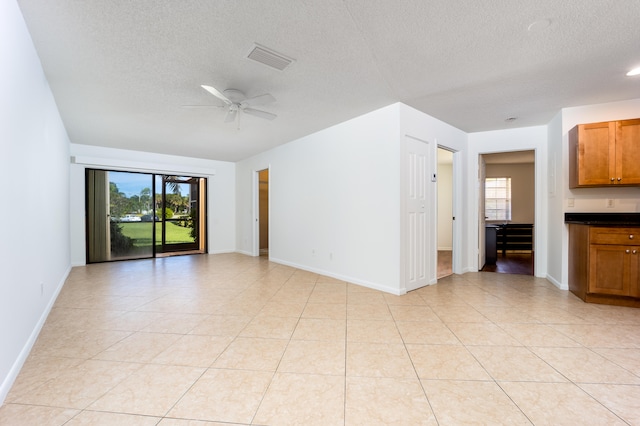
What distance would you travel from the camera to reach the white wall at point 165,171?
5.64 m

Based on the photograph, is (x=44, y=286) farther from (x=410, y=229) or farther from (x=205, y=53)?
(x=410, y=229)

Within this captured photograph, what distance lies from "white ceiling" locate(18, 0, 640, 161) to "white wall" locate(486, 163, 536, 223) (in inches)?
177

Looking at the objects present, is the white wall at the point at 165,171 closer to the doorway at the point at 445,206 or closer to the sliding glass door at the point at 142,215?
the sliding glass door at the point at 142,215

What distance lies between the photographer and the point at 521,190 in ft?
25.4

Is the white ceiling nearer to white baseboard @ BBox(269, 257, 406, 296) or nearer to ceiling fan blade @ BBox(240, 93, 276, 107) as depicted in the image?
ceiling fan blade @ BBox(240, 93, 276, 107)

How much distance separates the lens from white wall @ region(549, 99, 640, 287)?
11.7 ft

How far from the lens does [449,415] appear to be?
1476 mm

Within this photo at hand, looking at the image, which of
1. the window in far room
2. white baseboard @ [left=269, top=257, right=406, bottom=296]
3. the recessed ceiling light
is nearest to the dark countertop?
the recessed ceiling light

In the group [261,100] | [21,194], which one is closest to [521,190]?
[261,100]

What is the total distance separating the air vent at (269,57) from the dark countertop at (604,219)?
3.93m

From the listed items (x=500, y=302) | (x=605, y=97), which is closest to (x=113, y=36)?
(x=500, y=302)

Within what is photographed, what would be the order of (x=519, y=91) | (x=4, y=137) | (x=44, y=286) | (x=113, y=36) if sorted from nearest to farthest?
(x=4, y=137), (x=113, y=36), (x=44, y=286), (x=519, y=91)

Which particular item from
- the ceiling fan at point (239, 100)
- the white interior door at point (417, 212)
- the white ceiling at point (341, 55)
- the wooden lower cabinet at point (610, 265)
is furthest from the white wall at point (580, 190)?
the ceiling fan at point (239, 100)

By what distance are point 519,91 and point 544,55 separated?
0.79 m
